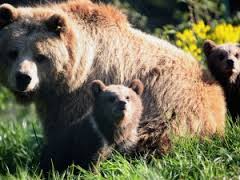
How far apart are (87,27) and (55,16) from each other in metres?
0.52

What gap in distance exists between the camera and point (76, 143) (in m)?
7.89

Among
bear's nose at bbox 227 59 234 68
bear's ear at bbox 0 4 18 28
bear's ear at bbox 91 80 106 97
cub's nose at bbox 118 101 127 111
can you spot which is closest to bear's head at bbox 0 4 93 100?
bear's ear at bbox 0 4 18 28

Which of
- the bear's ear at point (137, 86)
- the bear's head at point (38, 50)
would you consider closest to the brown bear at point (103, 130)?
the bear's ear at point (137, 86)

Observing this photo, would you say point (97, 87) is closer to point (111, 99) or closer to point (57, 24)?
point (111, 99)

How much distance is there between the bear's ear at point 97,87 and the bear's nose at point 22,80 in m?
0.65

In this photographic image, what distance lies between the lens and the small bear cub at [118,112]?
7.72 meters

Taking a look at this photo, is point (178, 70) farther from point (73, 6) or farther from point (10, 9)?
point (10, 9)

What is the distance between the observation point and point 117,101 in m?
7.72

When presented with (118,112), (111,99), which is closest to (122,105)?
(118,112)

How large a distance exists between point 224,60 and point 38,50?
7.46 feet

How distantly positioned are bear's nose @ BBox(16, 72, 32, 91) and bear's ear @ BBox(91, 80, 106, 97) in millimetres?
651

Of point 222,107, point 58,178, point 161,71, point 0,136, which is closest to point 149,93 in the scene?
point 161,71

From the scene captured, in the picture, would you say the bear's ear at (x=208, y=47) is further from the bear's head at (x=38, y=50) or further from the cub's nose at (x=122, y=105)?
the cub's nose at (x=122, y=105)

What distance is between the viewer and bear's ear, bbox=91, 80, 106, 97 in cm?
787
